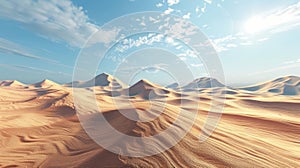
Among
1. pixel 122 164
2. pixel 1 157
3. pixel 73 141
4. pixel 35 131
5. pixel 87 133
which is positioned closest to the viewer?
pixel 122 164

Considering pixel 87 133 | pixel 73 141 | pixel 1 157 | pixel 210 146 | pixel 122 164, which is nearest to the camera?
pixel 122 164

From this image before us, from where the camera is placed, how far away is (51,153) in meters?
6.08

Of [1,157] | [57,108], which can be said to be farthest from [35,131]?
[57,108]

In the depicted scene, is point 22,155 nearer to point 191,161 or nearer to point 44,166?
point 44,166

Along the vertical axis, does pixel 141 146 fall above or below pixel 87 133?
above

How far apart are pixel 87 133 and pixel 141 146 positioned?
449 centimetres

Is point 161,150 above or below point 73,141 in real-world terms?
above

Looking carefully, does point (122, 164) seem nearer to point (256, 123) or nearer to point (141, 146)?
point (141, 146)

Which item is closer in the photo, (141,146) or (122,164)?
(122,164)

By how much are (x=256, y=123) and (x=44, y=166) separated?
10822mm

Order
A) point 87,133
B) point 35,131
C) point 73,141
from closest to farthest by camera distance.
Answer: point 73,141 < point 87,133 < point 35,131

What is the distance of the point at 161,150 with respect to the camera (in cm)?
478

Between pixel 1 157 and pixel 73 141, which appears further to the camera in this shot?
pixel 73 141

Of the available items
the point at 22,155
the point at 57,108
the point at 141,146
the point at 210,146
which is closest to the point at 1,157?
the point at 22,155
